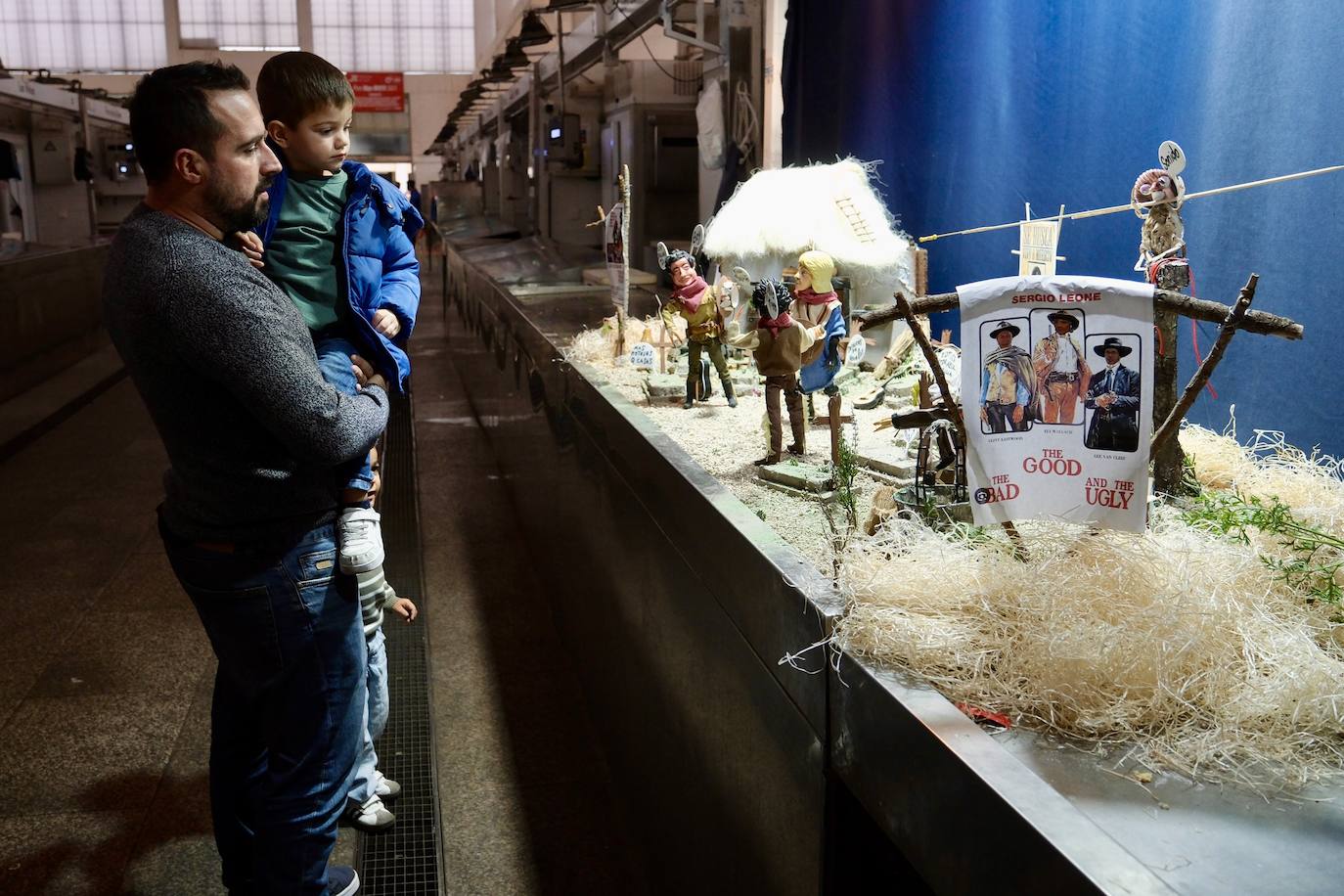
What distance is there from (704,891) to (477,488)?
412 cm

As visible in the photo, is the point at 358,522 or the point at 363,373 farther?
the point at 363,373

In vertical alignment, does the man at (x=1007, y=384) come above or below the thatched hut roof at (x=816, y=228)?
below

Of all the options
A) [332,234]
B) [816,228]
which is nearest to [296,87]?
[332,234]

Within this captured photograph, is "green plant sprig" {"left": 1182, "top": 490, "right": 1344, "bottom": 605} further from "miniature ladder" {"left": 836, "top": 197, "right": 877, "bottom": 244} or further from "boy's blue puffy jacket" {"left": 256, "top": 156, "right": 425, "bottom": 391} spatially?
"miniature ladder" {"left": 836, "top": 197, "right": 877, "bottom": 244}

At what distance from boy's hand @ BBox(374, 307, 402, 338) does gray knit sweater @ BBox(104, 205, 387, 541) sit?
29 centimetres

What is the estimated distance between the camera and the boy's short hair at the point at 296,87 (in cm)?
188

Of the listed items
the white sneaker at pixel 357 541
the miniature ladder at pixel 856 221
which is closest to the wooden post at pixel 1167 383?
the white sneaker at pixel 357 541

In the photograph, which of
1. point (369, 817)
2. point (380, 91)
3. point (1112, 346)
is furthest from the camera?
point (380, 91)

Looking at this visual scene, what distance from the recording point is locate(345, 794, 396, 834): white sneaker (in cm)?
273

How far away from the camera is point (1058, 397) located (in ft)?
4.80

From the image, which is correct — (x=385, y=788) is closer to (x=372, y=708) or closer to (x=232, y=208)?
(x=372, y=708)

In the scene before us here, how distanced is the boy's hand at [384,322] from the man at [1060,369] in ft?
3.76

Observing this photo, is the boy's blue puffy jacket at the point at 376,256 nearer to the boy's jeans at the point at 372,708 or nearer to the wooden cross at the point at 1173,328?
the boy's jeans at the point at 372,708

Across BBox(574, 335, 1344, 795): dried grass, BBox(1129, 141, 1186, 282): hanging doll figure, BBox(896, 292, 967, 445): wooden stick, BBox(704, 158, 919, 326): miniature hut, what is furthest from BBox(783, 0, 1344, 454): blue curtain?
BBox(896, 292, 967, 445): wooden stick
